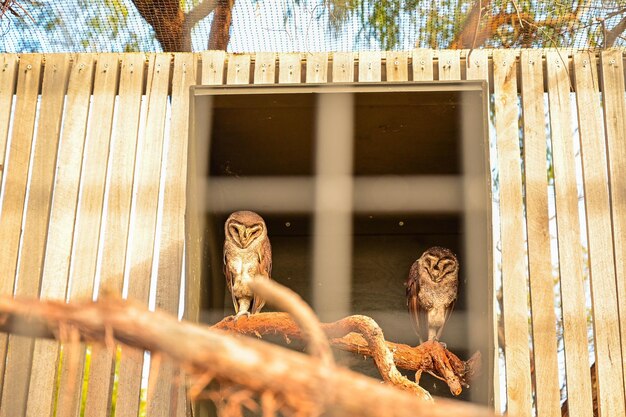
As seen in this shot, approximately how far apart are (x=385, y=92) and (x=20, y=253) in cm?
163

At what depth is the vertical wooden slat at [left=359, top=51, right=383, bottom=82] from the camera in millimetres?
3912

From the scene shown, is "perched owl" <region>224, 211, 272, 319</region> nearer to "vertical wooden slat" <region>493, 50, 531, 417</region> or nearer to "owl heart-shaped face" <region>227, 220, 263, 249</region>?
"owl heart-shaped face" <region>227, 220, 263, 249</region>

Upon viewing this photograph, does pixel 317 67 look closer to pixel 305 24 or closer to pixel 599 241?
pixel 305 24

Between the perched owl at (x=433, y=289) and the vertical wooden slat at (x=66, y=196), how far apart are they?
1603 mm

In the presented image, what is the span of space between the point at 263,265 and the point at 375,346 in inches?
30.6

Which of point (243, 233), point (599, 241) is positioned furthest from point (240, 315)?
point (599, 241)

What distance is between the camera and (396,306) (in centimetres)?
449

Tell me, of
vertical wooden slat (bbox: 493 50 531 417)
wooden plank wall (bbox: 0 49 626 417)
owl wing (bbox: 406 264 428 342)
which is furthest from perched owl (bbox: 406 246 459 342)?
vertical wooden slat (bbox: 493 50 531 417)

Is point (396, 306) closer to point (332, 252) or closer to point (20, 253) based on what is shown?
point (332, 252)

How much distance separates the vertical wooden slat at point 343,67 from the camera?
3916mm

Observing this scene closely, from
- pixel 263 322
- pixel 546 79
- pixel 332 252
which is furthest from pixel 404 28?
pixel 263 322

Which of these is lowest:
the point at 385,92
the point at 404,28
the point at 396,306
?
the point at 396,306

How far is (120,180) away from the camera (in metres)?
3.83

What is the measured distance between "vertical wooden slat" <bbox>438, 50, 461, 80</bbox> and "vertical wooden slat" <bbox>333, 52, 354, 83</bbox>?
376mm
